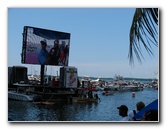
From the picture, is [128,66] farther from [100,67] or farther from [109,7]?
[109,7]

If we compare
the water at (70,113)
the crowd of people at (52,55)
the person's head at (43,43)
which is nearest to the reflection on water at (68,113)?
the water at (70,113)

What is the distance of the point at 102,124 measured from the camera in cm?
328

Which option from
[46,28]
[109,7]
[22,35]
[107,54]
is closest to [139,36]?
[109,7]

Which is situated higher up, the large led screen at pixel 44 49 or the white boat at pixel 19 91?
the large led screen at pixel 44 49

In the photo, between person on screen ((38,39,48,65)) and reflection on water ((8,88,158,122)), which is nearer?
reflection on water ((8,88,158,122))

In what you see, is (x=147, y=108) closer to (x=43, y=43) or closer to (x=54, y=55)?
(x=54, y=55)

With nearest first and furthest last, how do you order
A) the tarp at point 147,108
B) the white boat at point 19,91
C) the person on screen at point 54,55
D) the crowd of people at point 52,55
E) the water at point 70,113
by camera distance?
the tarp at point 147,108 < the water at point 70,113 < the white boat at point 19,91 < the crowd of people at point 52,55 < the person on screen at point 54,55

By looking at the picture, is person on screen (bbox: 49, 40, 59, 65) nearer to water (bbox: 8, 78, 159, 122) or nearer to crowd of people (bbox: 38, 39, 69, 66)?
crowd of people (bbox: 38, 39, 69, 66)

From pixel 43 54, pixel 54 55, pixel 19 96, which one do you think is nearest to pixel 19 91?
pixel 19 96

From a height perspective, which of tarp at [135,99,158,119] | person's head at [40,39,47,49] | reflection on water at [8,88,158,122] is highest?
person's head at [40,39,47,49]

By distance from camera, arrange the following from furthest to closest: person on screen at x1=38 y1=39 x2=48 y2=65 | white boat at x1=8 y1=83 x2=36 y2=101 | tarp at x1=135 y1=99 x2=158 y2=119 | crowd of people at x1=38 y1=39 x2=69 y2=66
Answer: person on screen at x1=38 y1=39 x2=48 y2=65 < crowd of people at x1=38 y1=39 x2=69 y2=66 < white boat at x1=8 y1=83 x2=36 y2=101 < tarp at x1=135 y1=99 x2=158 y2=119

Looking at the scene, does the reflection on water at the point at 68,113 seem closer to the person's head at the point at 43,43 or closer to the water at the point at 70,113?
the water at the point at 70,113

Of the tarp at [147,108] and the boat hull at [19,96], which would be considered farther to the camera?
the boat hull at [19,96]

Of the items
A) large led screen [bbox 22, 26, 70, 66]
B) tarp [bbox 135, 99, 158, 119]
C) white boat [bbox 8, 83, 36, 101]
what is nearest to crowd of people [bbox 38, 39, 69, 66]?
large led screen [bbox 22, 26, 70, 66]
